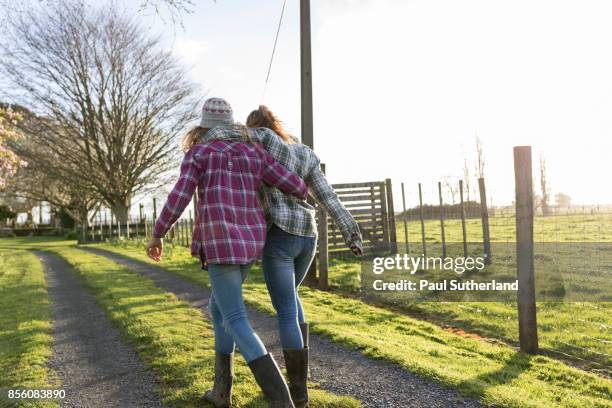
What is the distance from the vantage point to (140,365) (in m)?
4.71

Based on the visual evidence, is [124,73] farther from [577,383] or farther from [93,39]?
[577,383]

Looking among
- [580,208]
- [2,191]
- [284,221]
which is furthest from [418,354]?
[580,208]

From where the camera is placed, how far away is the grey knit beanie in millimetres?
3002

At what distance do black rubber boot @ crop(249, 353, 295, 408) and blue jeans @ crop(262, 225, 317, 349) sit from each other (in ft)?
1.14

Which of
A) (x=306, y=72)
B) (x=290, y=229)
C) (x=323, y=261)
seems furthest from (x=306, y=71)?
(x=290, y=229)

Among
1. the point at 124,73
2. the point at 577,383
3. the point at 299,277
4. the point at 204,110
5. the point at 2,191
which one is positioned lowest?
the point at 577,383

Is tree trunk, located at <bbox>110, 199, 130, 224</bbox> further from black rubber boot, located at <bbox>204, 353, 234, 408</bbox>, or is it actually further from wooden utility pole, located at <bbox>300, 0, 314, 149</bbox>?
black rubber boot, located at <bbox>204, 353, 234, 408</bbox>

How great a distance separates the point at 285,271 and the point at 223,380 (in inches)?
35.7

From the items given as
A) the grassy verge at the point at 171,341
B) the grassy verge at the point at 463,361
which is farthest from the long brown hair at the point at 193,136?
the grassy verge at the point at 463,361

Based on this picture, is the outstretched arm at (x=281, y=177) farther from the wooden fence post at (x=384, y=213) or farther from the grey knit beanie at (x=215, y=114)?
the wooden fence post at (x=384, y=213)

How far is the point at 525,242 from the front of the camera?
538cm

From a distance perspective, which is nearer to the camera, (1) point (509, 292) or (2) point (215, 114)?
(2) point (215, 114)

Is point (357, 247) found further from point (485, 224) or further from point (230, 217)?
point (485, 224)

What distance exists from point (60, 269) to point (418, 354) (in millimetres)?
12319
